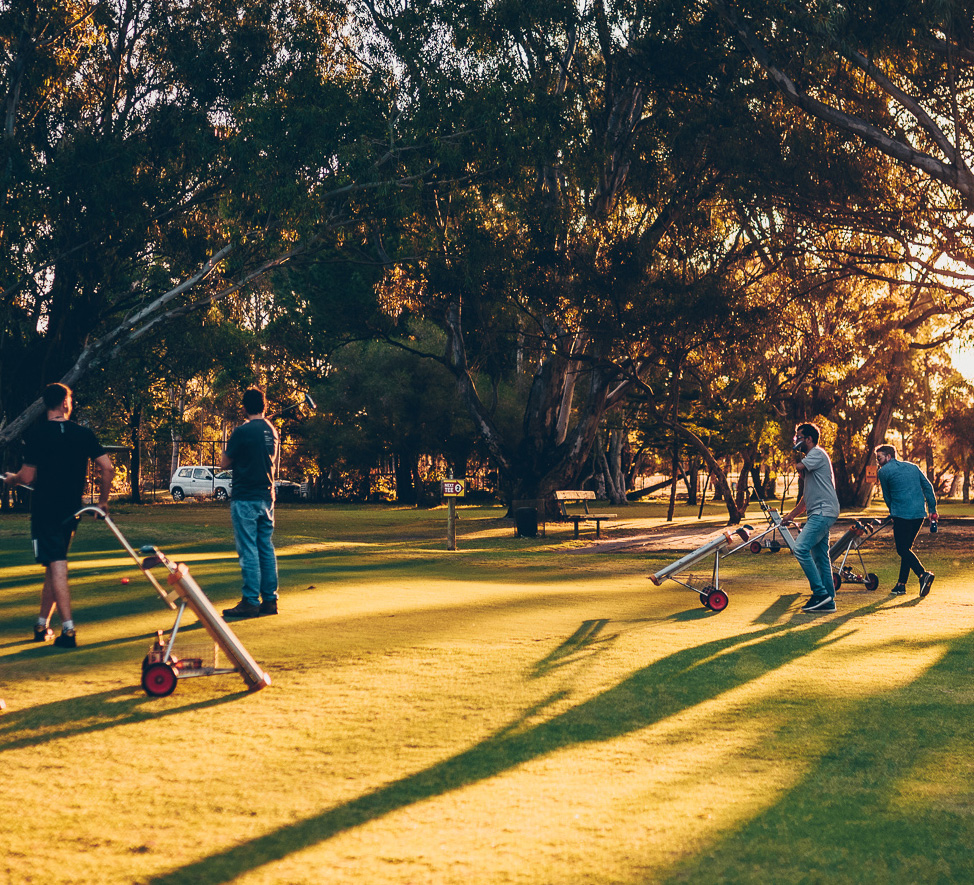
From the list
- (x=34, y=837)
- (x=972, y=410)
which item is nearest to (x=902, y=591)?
(x=34, y=837)

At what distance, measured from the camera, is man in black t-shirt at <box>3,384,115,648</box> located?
8062 millimetres

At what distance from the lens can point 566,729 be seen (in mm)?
Answer: 5887

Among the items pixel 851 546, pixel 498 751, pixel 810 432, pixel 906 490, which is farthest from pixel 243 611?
pixel 906 490

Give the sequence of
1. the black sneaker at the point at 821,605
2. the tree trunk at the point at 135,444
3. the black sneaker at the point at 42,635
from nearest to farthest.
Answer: the black sneaker at the point at 42,635 < the black sneaker at the point at 821,605 < the tree trunk at the point at 135,444

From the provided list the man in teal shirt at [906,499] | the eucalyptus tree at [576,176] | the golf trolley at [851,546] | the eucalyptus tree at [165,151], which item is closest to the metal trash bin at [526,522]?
the eucalyptus tree at [576,176]

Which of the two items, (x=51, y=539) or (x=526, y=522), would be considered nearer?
(x=51, y=539)

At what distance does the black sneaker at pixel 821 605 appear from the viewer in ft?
37.3

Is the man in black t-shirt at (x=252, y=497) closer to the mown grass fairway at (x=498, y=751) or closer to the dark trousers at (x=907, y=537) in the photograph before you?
the mown grass fairway at (x=498, y=751)

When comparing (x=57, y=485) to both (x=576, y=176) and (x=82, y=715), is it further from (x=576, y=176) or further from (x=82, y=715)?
(x=576, y=176)

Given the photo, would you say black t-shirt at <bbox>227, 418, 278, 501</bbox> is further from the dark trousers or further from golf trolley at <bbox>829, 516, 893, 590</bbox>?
the dark trousers

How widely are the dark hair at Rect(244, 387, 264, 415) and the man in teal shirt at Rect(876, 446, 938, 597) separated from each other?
8.25 meters

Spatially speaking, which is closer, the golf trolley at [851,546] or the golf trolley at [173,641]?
→ the golf trolley at [173,641]

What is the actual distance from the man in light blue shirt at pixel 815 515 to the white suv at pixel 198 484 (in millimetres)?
45875

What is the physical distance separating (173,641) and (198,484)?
1965 inches
